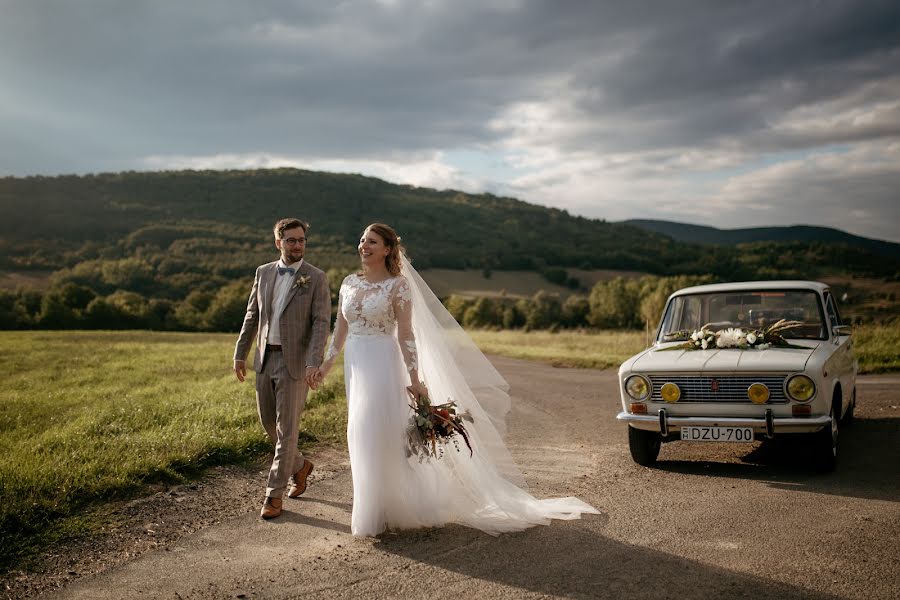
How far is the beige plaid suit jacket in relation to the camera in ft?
18.6

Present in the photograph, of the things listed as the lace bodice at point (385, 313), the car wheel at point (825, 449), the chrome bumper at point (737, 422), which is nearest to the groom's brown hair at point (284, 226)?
the lace bodice at point (385, 313)

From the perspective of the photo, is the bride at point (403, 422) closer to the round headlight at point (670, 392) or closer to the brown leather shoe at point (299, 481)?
the brown leather shoe at point (299, 481)

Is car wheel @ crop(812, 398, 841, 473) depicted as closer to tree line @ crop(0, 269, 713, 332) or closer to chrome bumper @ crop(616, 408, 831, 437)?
chrome bumper @ crop(616, 408, 831, 437)

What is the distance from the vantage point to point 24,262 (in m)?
78.4

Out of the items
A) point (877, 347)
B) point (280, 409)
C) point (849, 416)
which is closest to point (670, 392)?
point (280, 409)

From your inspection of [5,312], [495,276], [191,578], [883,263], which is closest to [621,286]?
[495,276]

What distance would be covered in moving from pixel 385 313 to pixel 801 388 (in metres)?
Answer: 4.21

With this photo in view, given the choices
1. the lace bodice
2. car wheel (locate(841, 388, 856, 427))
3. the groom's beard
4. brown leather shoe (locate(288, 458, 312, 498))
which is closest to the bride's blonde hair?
the lace bodice

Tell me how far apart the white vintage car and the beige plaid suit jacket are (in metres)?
3.38

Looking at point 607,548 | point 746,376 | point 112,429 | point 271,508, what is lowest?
point 112,429

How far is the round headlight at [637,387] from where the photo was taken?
23.3 ft

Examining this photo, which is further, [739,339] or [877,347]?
[877,347]

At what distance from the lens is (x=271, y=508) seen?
552 centimetres

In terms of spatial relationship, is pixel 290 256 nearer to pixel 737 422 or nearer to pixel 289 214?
pixel 737 422
